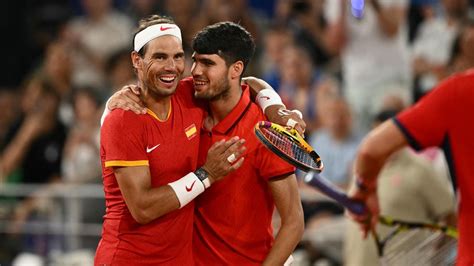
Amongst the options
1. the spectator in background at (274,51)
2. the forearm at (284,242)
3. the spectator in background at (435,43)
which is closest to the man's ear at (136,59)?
the forearm at (284,242)

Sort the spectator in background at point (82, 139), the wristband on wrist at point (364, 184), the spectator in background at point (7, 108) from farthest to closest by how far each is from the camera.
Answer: the spectator in background at point (7, 108) < the spectator in background at point (82, 139) < the wristband on wrist at point (364, 184)

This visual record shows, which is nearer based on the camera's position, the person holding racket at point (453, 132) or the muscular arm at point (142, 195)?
the person holding racket at point (453, 132)

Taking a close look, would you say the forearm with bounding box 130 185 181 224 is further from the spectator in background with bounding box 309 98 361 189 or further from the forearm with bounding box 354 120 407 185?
the spectator in background with bounding box 309 98 361 189

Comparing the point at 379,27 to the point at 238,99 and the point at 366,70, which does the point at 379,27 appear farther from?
the point at 238,99

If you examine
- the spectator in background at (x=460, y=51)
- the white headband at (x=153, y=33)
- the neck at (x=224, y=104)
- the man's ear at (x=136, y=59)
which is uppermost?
the white headband at (x=153, y=33)

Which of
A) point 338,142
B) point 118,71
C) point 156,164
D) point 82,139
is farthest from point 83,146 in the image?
point 156,164

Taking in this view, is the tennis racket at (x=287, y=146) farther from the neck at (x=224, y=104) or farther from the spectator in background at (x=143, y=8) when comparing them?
the spectator in background at (x=143, y=8)

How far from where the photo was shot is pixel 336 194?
19.6 ft

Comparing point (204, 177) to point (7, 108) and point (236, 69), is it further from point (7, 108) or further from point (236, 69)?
point (7, 108)

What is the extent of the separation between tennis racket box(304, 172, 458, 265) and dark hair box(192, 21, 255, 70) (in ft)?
3.31

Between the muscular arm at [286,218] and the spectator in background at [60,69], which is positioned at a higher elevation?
the spectator in background at [60,69]

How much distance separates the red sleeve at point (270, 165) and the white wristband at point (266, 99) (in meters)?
0.32

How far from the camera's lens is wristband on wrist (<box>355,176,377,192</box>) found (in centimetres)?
546

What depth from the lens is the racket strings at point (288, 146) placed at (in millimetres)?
4664
